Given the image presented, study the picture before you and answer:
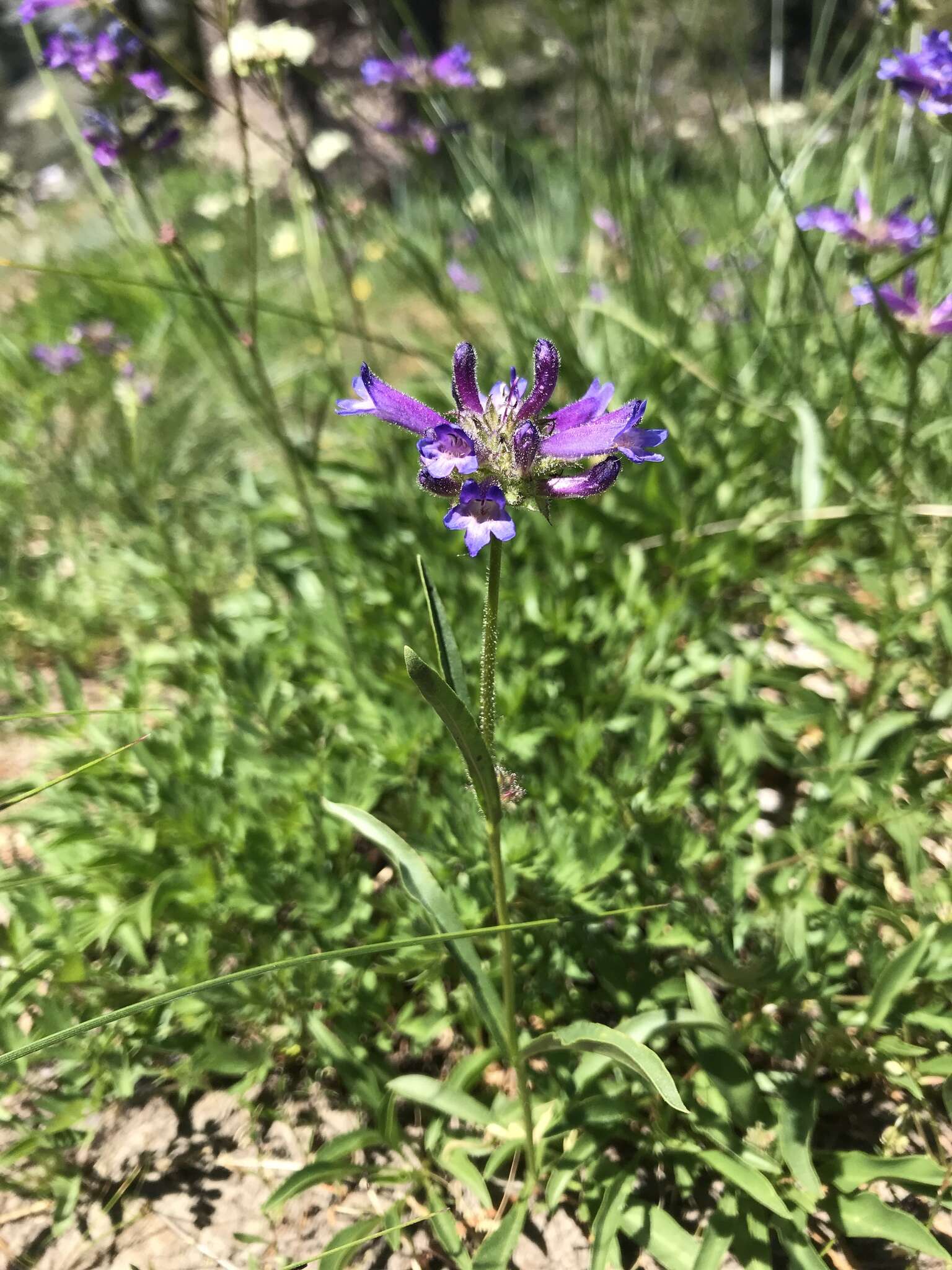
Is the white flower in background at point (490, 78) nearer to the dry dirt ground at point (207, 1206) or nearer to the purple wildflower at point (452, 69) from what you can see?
the purple wildflower at point (452, 69)

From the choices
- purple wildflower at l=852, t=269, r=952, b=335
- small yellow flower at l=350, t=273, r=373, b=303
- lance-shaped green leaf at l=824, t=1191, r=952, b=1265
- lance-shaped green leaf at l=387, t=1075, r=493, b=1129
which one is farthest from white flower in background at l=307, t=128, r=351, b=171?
lance-shaped green leaf at l=824, t=1191, r=952, b=1265

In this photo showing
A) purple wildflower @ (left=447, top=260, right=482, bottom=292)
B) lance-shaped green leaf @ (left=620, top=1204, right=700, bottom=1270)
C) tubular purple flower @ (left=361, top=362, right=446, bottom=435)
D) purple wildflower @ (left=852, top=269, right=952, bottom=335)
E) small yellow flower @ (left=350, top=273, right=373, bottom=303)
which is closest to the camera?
tubular purple flower @ (left=361, top=362, right=446, bottom=435)

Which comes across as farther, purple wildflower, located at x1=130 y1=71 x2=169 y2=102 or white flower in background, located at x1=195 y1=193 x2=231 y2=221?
white flower in background, located at x1=195 y1=193 x2=231 y2=221

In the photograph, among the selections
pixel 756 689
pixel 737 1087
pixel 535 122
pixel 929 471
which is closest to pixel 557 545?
pixel 756 689

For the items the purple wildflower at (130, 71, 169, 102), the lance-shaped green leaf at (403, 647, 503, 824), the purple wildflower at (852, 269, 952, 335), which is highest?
the purple wildflower at (130, 71, 169, 102)

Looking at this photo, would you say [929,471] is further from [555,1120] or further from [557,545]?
[555,1120]

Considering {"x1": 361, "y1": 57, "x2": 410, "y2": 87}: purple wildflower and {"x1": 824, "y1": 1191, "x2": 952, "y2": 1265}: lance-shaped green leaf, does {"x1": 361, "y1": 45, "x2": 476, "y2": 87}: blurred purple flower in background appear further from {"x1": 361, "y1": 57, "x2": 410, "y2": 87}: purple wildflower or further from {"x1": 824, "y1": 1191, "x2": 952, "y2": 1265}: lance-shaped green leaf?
{"x1": 824, "y1": 1191, "x2": 952, "y2": 1265}: lance-shaped green leaf

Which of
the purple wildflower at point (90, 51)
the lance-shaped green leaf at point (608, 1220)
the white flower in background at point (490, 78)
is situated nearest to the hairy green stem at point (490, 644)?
the lance-shaped green leaf at point (608, 1220)

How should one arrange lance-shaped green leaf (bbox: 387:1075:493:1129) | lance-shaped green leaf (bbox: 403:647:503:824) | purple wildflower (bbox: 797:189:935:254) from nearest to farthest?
lance-shaped green leaf (bbox: 403:647:503:824) < lance-shaped green leaf (bbox: 387:1075:493:1129) < purple wildflower (bbox: 797:189:935:254)
